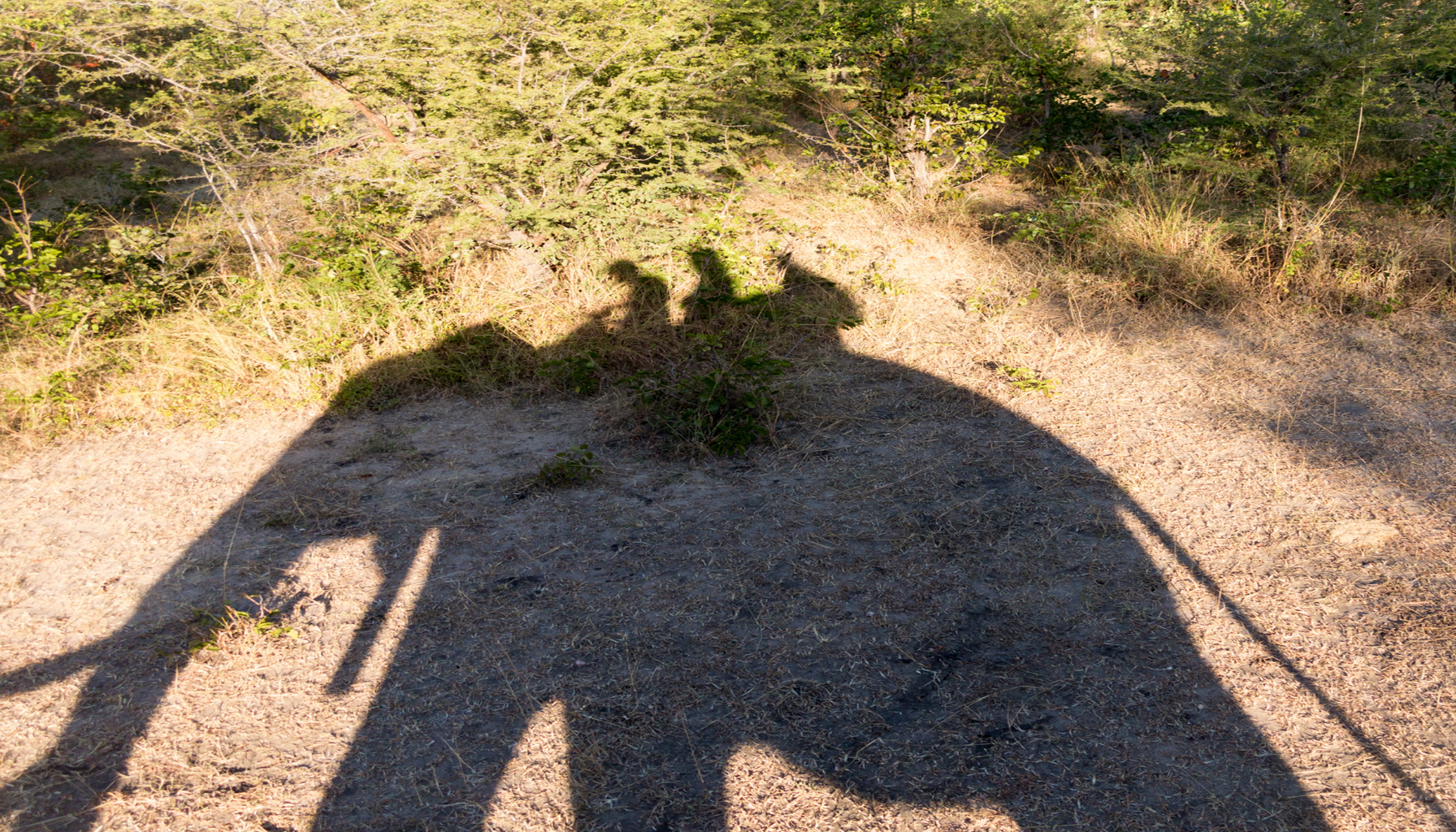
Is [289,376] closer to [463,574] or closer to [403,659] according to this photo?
[463,574]

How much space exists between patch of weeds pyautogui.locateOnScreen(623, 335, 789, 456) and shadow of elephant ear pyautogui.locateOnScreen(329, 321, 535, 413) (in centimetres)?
112

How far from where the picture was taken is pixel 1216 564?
3395 millimetres

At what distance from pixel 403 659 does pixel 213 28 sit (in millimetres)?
5367

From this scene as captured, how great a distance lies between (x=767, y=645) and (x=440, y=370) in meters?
3.55

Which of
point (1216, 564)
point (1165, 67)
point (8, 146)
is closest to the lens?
point (1216, 564)

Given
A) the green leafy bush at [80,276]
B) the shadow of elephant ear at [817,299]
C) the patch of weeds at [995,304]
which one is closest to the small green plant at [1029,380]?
the patch of weeds at [995,304]

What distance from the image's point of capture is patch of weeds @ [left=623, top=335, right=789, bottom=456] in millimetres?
4656

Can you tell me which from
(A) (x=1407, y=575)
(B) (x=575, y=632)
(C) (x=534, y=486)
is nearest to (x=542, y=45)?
(C) (x=534, y=486)

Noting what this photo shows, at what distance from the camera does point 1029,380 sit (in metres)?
5.04

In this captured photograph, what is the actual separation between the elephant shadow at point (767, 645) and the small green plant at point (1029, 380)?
276mm

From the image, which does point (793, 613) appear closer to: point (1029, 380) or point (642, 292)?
point (1029, 380)

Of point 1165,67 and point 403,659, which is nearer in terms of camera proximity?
point 403,659

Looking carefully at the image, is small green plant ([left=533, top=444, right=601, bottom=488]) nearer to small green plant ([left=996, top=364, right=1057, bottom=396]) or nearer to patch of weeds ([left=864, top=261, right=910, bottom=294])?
small green plant ([left=996, top=364, right=1057, bottom=396])

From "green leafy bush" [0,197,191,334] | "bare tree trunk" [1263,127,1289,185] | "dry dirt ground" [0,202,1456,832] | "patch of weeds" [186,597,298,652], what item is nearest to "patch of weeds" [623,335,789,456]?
"dry dirt ground" [0,202,1456,832]
